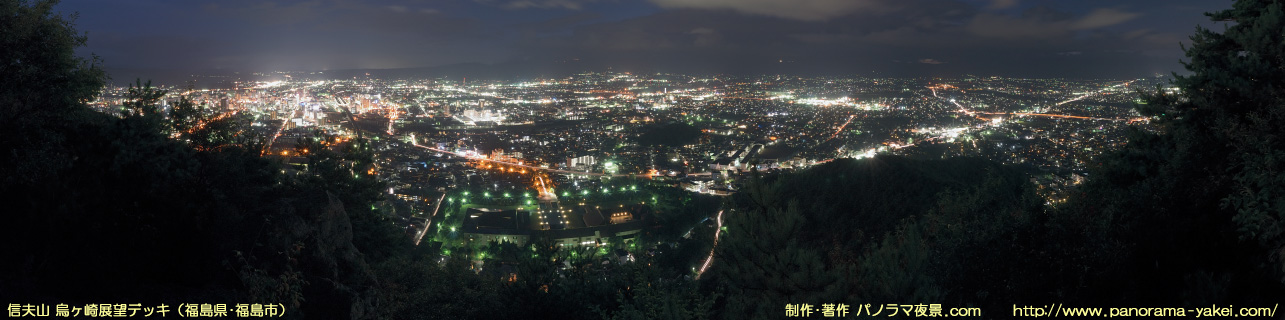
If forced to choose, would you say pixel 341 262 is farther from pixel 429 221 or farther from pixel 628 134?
pixel 628 134

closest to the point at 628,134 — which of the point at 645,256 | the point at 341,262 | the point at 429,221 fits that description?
the point at 429,221

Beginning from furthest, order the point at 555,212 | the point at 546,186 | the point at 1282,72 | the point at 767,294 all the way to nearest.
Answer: the point at 546,186 → the point at 555,212 → the point at 767,294 → the point at 1282,72

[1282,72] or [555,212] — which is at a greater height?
[1282,72]

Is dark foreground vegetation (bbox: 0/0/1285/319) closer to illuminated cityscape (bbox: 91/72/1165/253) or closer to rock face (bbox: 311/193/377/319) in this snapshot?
rock face (bbox: 311/193/377/319)

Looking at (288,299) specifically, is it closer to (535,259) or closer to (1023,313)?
(535,259)

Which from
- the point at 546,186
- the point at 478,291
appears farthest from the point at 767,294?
the point at 546,186

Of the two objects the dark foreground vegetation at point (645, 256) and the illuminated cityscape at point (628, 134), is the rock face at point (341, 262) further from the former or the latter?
the illuminated cityscape at point (628, 134)

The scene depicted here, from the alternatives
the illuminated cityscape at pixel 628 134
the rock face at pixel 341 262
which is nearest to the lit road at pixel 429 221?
the illuminated cityscape at pixel 628 134

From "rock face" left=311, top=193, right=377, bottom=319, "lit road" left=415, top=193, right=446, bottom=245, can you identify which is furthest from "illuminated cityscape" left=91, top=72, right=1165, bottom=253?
"rock face" left=311, top=193, right=377, bottom=319
